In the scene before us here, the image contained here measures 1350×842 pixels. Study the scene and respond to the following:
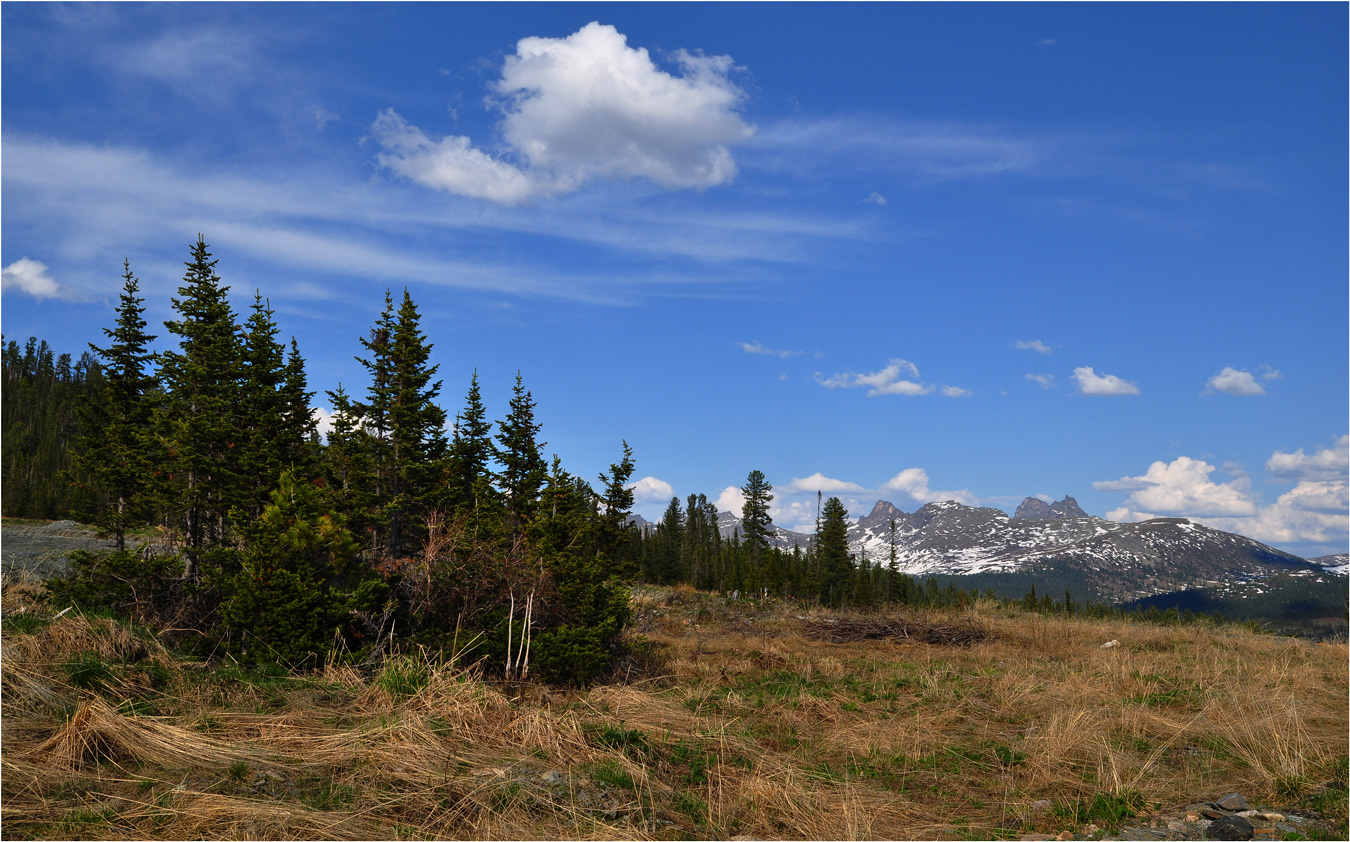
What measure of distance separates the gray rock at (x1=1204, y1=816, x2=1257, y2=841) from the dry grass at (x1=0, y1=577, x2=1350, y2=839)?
0.79m

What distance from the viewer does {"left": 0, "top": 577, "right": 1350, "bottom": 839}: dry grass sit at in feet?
18.1

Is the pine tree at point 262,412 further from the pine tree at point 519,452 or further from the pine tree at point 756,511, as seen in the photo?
the pine tree at point 756,511

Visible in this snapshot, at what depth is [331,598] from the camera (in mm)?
11594

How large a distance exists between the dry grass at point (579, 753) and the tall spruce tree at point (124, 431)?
29.3 ft

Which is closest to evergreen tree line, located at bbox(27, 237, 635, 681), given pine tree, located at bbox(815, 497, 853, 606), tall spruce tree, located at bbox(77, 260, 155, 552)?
tall spruce tree, located at bbox(77, 260, 155, 552)

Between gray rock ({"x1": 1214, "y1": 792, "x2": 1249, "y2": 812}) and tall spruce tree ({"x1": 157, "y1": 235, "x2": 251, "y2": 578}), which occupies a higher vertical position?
tall spruce tree ({"x1": 157, "y1": 235, "x2": 251, "y2": 578})

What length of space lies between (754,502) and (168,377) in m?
61.5

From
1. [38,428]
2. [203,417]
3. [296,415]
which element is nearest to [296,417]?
[296,415]

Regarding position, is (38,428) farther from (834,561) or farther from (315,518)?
(315,518)

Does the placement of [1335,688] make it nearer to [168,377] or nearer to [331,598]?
[331,598]

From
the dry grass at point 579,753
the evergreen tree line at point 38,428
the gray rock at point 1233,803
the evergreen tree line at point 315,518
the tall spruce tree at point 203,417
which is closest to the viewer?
the dry grass at point 579,753

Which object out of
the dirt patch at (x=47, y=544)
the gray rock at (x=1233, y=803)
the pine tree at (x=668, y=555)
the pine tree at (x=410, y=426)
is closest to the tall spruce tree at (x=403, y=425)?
the pine tree at (x=410, y=426)

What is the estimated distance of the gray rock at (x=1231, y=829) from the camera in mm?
6229

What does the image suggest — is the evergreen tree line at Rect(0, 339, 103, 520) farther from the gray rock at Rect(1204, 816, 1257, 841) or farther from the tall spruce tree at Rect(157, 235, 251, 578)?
the gray rock at Rect(1204, 816, 1257, 841)
